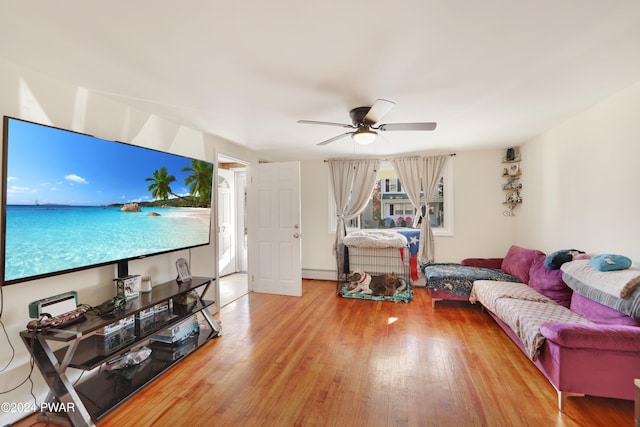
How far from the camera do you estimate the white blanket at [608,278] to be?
6.16 feet

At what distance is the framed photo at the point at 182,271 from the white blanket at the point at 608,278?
365cm

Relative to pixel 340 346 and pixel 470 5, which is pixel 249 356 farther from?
pixel 470 5

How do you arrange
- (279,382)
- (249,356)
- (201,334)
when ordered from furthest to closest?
(201,334), (249,356), (279,382)

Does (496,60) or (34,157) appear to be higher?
(496,60)

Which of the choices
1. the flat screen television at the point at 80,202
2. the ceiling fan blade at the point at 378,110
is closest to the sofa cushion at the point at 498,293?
the ceiling fan blade at the point at 378,110

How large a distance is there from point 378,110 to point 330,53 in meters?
0.68

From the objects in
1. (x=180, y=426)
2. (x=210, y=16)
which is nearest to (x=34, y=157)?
(x=210, y=16)

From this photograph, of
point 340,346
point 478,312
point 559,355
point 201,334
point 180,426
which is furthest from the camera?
point 478,312

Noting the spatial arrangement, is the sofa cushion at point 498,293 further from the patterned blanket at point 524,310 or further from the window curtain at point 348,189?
the window curtain at point 348,189

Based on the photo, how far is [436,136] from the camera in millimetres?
3668

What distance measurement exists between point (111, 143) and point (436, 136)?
3.63m

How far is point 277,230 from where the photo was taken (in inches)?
171

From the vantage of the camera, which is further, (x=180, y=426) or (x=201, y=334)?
(x=201, y=334)

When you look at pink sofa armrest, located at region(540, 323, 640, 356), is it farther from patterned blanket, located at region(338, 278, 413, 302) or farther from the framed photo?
A: the framed photo
